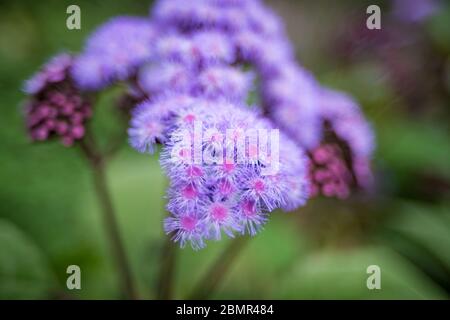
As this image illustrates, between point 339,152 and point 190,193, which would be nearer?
point 190,193

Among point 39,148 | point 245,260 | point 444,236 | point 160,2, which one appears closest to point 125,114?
point 160,2

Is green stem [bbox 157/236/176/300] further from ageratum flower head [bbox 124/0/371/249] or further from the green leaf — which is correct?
the green leaf

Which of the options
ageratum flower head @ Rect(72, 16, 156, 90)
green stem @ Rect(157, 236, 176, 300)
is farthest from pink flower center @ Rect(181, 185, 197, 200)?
ageratum flower head @ Rect(72, 16, 156, 90)
